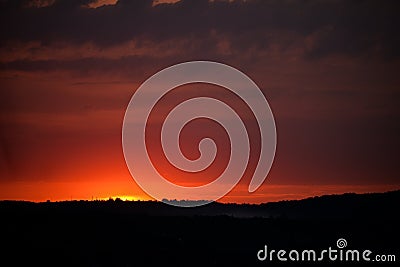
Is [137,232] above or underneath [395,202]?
underneath

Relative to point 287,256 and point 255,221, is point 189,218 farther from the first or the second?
point 287,256

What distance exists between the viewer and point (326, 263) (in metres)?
75.8

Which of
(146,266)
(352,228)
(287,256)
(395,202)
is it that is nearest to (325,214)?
(395,202)

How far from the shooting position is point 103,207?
9894 cm

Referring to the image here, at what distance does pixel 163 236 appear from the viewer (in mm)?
81500

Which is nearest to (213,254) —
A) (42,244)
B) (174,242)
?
(174,242)

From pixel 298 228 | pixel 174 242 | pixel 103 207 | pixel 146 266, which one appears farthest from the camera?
pixel 103 207

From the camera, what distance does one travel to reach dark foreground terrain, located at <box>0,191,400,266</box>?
75.1 meters

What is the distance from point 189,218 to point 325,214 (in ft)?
60.5

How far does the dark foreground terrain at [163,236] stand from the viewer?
246ft

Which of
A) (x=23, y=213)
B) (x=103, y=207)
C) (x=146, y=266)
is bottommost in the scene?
(x=146, y=266)

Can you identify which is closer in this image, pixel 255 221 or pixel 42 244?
pixel 42 244

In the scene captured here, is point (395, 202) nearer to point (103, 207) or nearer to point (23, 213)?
point (103, 207)

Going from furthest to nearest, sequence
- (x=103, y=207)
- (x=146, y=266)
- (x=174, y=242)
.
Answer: (x=103, y=207)
(x=174, y=242)
(x=146, y=266)
